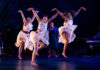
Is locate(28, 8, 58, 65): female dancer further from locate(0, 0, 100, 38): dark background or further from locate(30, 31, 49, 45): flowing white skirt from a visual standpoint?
locate(0, 0, 100, 38): dark background

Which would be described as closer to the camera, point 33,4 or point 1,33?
point 1,33

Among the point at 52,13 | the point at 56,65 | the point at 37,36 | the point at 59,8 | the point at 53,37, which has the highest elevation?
the point at 59,8

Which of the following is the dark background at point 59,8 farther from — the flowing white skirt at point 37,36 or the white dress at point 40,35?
the flowing white skirt at point 37,36

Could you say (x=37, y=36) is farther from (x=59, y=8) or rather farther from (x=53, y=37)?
(x=59, y=8)

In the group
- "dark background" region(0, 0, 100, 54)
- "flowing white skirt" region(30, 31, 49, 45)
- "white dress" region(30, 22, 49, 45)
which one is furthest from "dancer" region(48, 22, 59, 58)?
"flowing white skirt" region(30, 31, 49, 45)

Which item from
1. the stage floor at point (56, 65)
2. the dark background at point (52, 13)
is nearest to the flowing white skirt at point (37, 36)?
the stage floor at point (56, 65)

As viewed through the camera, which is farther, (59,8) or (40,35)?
(59,8)

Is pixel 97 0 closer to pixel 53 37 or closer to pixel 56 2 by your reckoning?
pixel 56 2

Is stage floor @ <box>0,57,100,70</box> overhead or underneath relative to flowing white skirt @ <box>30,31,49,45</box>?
underneath

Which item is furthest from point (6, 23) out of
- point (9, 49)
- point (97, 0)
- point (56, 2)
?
point (97, 0)

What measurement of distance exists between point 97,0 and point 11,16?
5.09 meters

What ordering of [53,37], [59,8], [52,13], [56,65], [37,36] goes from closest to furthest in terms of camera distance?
[56,65]
[37,36]
[53,37]
[52,13]
[59,8]

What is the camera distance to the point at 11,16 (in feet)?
43.0

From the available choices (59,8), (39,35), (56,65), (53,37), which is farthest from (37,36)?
(59,8)
